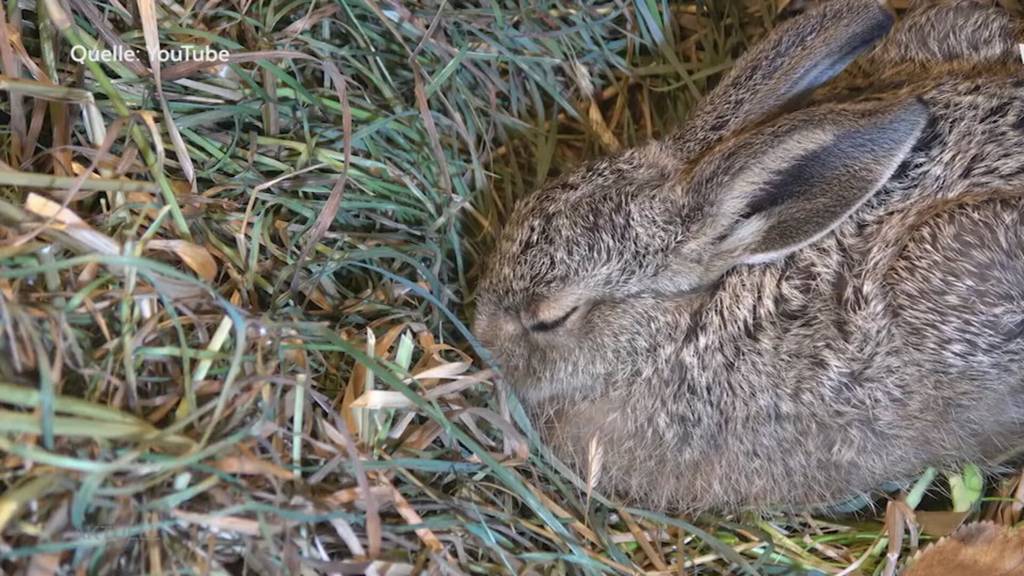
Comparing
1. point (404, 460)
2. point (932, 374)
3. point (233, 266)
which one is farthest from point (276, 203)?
point (932, 374)

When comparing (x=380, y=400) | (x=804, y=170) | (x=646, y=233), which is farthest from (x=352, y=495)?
(x=804, y=170)

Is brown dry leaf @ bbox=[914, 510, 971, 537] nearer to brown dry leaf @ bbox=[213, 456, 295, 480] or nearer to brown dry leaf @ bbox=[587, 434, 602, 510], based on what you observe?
brown dry leaf @ bbox=[587, 434, 602, 510]

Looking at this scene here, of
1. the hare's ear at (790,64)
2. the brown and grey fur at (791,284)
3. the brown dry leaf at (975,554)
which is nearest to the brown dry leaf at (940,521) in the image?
the brown dry leaf at (975,554)

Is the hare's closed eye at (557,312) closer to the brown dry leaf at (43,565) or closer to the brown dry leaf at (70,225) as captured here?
the brown dry leaf at (70,225)

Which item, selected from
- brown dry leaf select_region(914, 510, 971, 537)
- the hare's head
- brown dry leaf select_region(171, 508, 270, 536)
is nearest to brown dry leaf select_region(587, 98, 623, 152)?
the hare's head

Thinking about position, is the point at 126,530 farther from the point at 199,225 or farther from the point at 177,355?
the point at 199,225

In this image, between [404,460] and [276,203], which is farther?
[276,203]
